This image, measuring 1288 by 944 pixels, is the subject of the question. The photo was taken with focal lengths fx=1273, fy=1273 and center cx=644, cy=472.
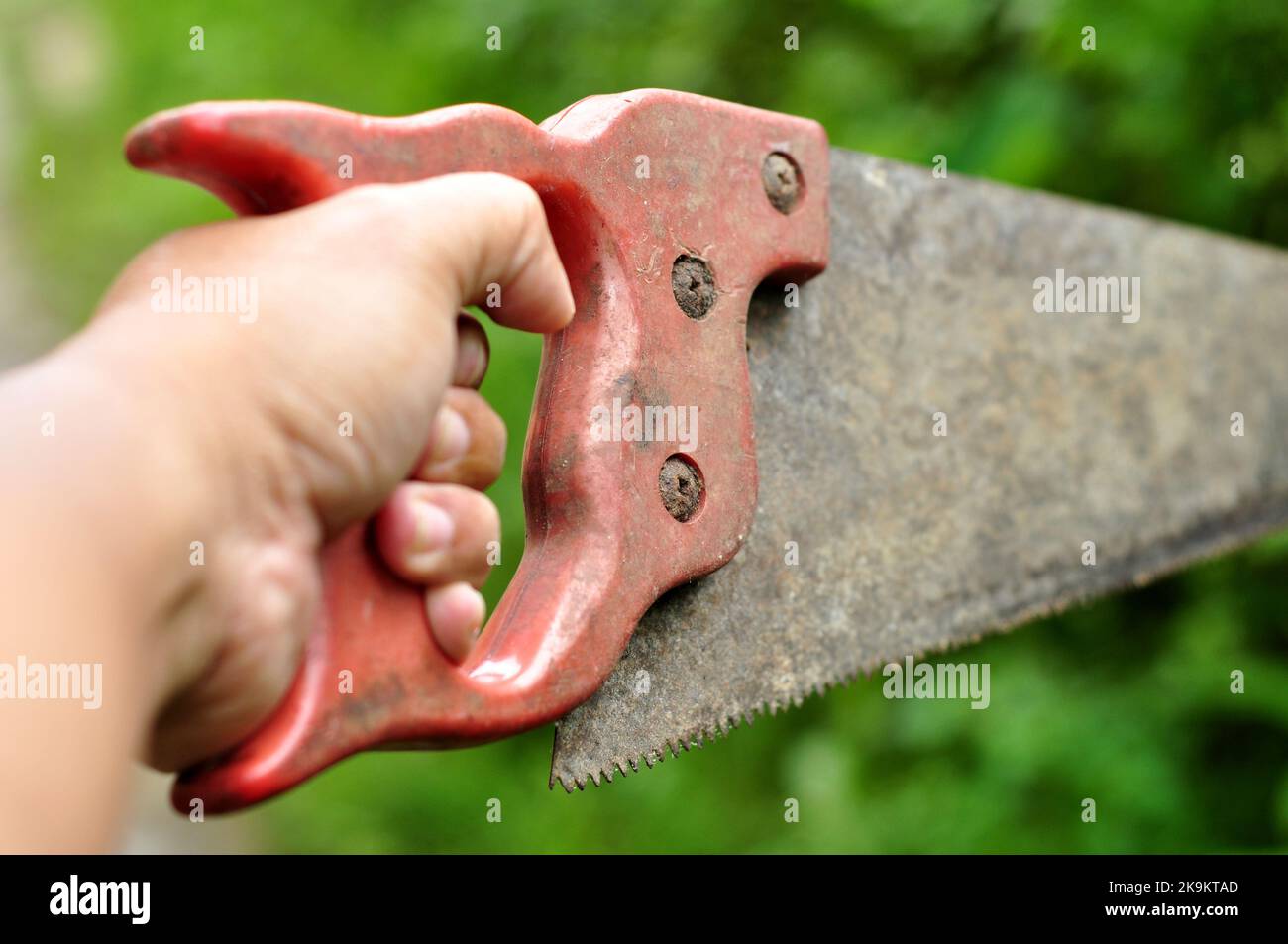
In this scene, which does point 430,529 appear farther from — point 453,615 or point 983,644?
point 983,644

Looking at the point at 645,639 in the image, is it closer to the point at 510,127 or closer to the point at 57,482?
the point at 510,127

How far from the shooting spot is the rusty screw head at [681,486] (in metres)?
1.34

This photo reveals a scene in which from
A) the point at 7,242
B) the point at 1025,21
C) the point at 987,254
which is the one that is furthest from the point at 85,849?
the point at 7,242

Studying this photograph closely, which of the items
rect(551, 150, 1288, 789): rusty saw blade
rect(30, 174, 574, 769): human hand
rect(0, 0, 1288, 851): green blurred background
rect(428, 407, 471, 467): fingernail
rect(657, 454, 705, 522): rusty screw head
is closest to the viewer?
rect(30, 174, 574, 769): human hand

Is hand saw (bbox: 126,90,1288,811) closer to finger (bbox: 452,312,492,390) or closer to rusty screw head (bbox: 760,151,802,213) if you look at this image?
rusty screw head (bbox: 760,151,802,213)

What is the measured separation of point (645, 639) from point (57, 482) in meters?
0.73

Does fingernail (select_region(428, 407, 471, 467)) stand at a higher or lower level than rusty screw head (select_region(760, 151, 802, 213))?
lower

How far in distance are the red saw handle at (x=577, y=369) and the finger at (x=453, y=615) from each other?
0.03ft

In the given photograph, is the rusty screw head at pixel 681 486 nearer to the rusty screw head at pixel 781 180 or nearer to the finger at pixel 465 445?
the finger at pixel 465 445

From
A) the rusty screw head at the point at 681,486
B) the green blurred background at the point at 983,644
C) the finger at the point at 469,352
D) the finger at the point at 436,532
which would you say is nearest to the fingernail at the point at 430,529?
the finger at the point at 436,532

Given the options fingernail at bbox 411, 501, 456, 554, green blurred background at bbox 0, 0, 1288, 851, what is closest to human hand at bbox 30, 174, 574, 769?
fingernail at bbox 411, 501, 456, 554

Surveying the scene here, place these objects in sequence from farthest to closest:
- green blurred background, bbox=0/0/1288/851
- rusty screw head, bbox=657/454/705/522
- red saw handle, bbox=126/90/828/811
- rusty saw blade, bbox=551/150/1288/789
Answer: green blurred background, bbox=0/0/1288/851, rusty saw blade, bbox=551/150/1288/789, rusty screw head, bbox=657/454/705/522, red saw handle, bbox=126/90/828/811

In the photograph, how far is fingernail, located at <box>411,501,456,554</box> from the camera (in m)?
1.09

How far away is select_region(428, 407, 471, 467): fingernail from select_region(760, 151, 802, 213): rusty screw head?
56cm
